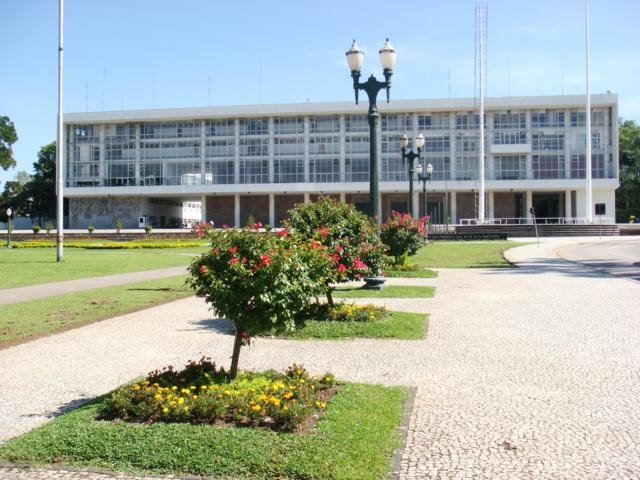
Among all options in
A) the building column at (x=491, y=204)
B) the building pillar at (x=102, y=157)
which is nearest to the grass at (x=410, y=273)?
the building column at (x=491, y=204)

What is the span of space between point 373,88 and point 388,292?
503 centimetres

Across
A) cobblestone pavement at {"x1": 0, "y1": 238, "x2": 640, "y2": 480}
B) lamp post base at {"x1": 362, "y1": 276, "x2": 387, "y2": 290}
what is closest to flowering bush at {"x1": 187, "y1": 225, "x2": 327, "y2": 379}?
cobblestone pavement at {"x1": 0, "y1": 238, "x2": 640, "y2": 480}

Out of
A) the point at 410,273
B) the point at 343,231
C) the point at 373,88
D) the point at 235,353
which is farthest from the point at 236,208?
the point at 235,353

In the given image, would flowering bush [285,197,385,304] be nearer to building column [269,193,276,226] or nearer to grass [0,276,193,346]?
grass [0,276,193,346]

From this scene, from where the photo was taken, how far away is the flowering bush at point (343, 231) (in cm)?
1140

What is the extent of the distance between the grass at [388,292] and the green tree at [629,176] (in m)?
77.8

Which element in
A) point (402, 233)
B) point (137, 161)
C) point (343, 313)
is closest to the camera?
point (343, 313)

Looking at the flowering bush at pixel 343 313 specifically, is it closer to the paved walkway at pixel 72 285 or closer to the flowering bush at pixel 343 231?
the flowering bush at pixel 343 231

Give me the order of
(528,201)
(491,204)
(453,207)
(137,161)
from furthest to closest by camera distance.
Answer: (137,161)
(453,207)
(491,204)
(528,201)

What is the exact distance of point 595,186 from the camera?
71.9 meters

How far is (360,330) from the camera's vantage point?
10258 millimetres

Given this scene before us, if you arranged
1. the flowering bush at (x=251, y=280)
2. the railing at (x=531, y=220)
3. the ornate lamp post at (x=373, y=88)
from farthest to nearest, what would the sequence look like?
the railing at (x=531, y=220) < the ornate lamp post at (x=373, y=88) < the flowering bush at (x=251, y=280)

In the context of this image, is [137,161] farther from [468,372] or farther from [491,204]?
[468,372]

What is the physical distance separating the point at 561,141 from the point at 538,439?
7475 cm
